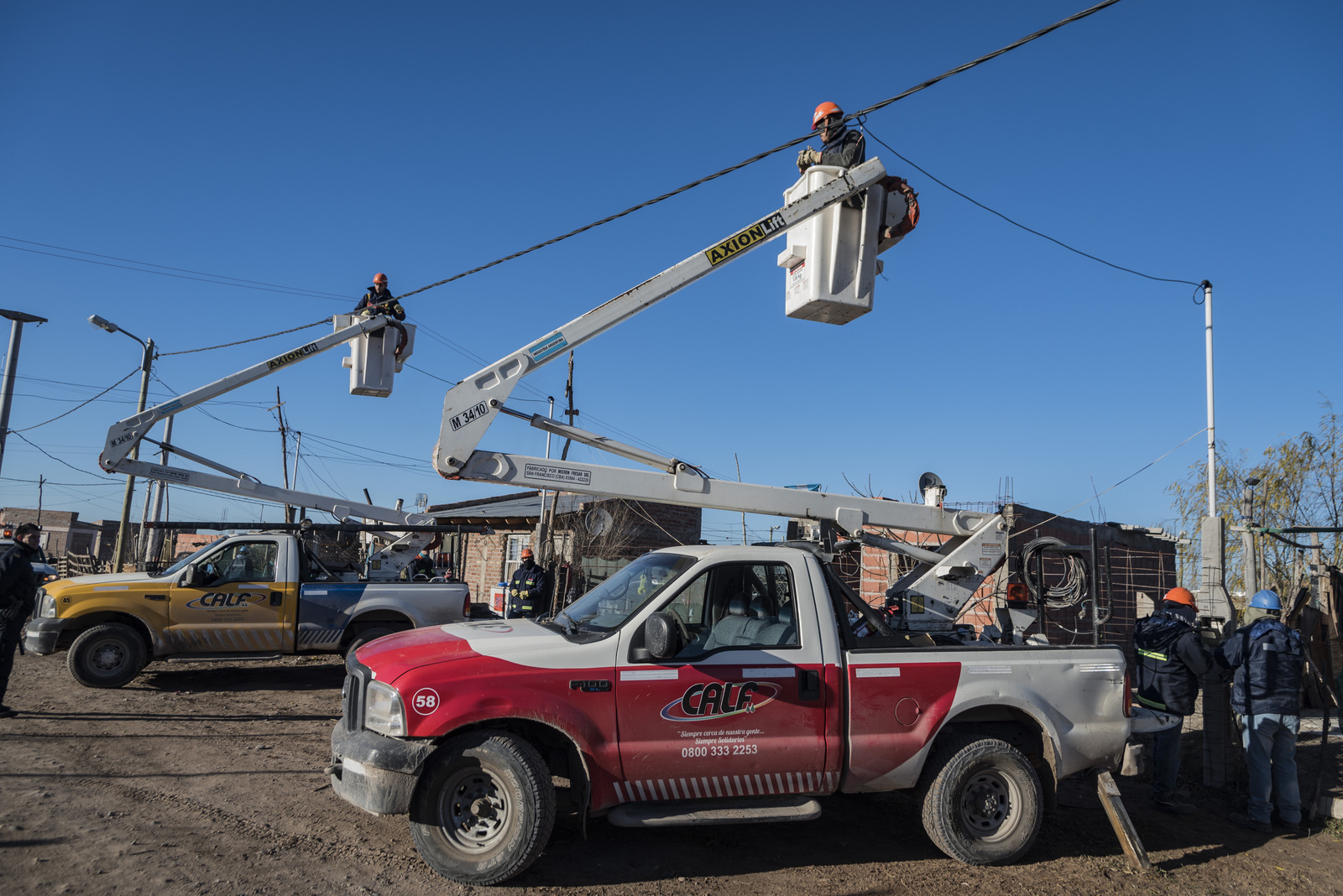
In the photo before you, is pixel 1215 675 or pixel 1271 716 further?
pixel 1215 675

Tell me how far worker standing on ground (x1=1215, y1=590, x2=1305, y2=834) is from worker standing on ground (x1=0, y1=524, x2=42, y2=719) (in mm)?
10985

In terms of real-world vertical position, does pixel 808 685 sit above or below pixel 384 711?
above

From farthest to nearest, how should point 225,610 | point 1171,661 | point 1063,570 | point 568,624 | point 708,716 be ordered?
point 1063,570
point 225,610
point 1171,661
point 568,624
point 708,716

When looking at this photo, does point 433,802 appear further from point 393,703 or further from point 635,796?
point 635,796

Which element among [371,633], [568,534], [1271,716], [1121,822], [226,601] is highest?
[568,534]

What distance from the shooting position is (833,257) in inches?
270

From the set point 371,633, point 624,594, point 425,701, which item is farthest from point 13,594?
point 624,594

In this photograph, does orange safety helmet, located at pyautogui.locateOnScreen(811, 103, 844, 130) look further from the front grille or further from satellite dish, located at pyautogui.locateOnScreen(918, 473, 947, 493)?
the front grille

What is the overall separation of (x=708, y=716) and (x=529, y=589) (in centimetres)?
848

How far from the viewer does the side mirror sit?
185 inches

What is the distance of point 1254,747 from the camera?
6883mm

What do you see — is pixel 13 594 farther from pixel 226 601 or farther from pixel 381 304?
pixel 381 304

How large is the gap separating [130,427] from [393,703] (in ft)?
32.6

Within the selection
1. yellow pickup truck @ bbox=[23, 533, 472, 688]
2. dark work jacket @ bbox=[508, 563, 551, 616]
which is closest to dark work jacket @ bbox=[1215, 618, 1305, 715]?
yellow pickup truck @ bbox=[23, 533, 472, 688]
